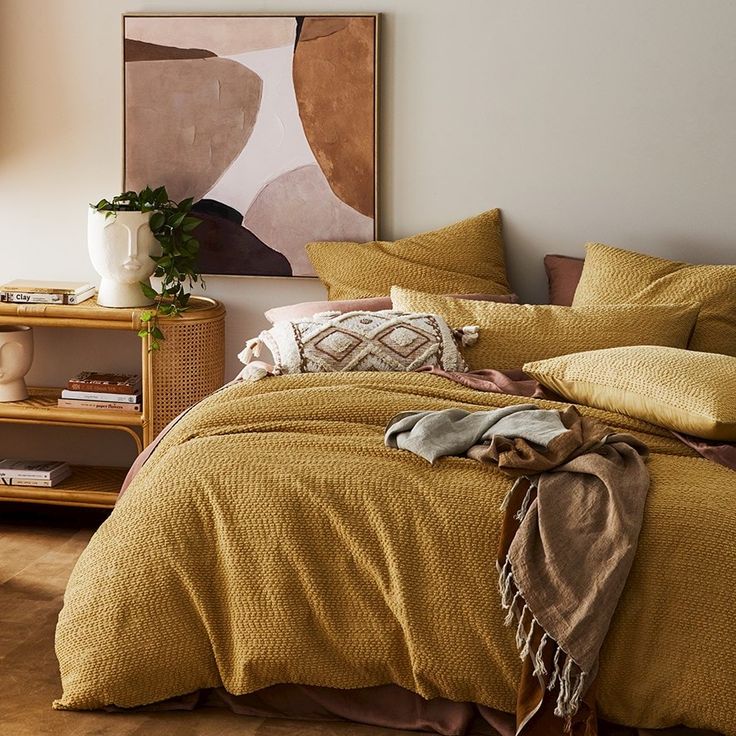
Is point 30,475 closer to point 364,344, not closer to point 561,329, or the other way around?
point 364,344


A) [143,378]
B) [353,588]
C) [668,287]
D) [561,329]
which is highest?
[668,287]

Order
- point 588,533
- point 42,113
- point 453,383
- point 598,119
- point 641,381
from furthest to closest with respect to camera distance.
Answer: point 42,113, point 598,119, point 453,383, point 641,381, point 588,533

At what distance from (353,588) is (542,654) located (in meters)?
0.42

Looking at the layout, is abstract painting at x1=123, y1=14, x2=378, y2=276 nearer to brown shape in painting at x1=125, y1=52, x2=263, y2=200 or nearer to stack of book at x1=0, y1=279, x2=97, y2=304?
brown shape in painting at x1=125, y1=52, x2=263, y2=200

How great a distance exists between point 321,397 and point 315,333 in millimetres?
495

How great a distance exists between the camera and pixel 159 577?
2541 millimetres

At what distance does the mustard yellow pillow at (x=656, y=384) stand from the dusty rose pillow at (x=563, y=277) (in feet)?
2.72

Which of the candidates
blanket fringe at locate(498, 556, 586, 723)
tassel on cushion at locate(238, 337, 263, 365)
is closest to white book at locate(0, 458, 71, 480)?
tassel on cushion at locate(238, 337, 263, 365)

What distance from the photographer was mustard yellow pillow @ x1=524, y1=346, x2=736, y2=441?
2705 millimetres

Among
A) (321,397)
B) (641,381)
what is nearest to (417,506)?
(321,397)

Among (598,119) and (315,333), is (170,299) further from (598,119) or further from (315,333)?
(598,119)

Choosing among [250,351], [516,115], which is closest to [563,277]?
[516,115]

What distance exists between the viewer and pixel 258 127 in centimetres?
411

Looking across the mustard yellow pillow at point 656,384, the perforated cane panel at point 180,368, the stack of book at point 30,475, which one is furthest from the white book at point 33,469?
the mustard yellow pillow at point 656,384
